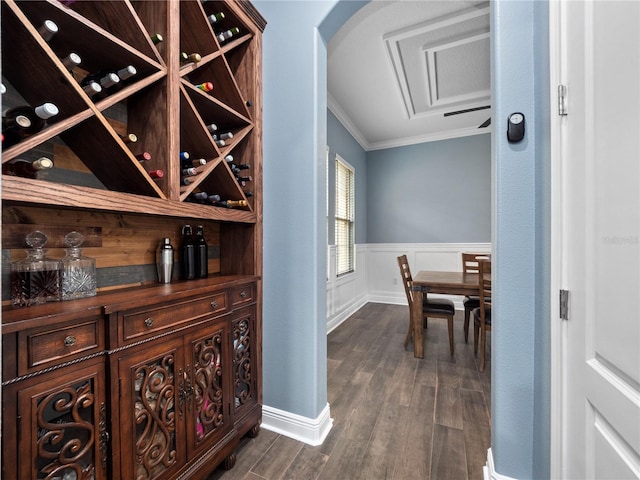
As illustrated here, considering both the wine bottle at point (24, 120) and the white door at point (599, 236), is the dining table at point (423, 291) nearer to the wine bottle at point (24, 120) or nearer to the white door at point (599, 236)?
the white door at point (599, 236)

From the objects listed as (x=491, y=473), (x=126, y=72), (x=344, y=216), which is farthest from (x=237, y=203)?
(x=344, y=216)

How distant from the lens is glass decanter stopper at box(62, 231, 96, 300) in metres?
1.12

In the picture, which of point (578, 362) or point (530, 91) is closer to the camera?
point (578, 362)

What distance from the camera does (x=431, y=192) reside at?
514 cm

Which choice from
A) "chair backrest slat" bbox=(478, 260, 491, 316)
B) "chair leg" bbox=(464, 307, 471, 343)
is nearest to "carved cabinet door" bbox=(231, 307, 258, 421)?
"chair backrest slat" bbox=(478, 260, 491, 316)

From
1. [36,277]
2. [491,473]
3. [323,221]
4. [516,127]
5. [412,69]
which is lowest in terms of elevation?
[491,473]

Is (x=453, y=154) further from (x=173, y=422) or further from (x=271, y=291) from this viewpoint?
(x=173, y=422)

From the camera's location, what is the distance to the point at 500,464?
1.30 metres

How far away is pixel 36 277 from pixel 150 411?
66 centimetres

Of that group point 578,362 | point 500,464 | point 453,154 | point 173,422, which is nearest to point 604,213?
point 578,362

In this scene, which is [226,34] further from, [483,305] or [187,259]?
[483,305]

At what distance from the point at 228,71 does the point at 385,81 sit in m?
2.45

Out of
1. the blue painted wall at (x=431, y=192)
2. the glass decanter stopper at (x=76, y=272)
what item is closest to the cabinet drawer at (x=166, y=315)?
the glass decanter stopper at (x=76, y=272)

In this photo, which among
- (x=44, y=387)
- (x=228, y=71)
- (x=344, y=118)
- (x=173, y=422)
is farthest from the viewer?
(x=344, y=118)
